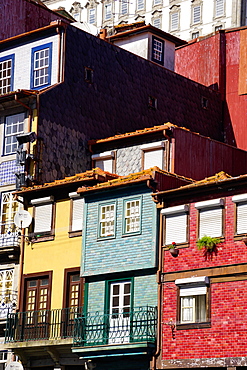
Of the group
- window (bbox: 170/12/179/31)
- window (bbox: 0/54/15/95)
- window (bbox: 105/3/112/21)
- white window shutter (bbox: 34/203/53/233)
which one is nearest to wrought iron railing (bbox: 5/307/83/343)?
white window shutter (bbox: 34/203/53/233)

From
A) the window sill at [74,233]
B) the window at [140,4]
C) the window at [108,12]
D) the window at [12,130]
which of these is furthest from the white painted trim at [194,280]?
the window at [108,12]

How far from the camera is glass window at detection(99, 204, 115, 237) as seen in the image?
43.6 m

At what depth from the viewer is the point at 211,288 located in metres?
39.0

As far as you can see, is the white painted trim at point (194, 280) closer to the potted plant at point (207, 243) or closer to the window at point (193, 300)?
the window at point (193, 300)

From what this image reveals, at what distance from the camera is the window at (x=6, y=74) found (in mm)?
54500

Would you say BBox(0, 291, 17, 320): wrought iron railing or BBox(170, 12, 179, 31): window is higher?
BBox(170, 12, 179, 31): window

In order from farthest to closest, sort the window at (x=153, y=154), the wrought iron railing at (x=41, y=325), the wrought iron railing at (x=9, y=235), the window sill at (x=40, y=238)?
the window at (x=153, y=154) → the wrought iron railing at (x=9, y=235) → the window sill at (x=40, y=238) → the wrought iron railing at (x=41, y=325)

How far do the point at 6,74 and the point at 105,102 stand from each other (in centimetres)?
559

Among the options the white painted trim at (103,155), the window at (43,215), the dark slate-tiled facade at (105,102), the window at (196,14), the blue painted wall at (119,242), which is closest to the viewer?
the blue painted wall at (119,242)

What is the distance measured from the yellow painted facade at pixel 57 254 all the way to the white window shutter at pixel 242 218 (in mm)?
9041

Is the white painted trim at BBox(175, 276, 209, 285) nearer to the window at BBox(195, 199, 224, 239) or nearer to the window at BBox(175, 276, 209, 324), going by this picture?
the window at BBox(175, 276, 209, 324)

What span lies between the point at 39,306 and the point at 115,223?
574 cm

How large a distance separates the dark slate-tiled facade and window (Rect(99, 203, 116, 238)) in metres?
6.38

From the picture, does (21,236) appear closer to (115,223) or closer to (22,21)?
(115,223)
